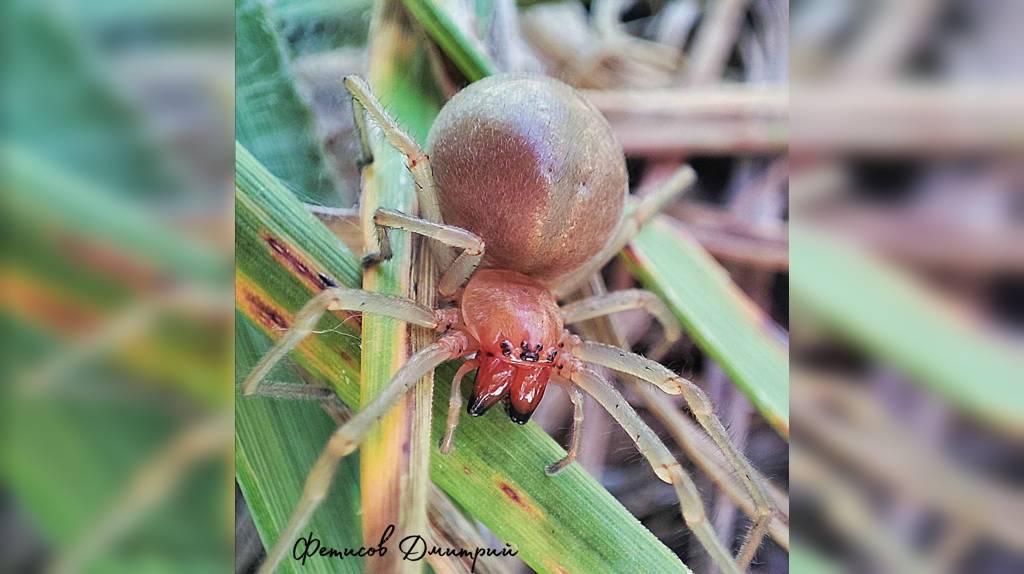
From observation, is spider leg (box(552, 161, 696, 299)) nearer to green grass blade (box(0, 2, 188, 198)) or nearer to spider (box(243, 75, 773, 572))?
spider (box(243, 75, 773, 572))

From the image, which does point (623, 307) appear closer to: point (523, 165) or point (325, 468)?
point (523, 165)

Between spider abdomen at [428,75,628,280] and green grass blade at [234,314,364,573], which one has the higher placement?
spider abdomen at [428,75,628,280]

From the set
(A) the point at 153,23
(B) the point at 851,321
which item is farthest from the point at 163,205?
(B) the point at 851,321

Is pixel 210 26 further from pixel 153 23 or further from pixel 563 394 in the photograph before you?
pixel 563 394

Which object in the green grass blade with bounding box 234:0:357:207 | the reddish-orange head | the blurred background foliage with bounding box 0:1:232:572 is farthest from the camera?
the reddish-orange head

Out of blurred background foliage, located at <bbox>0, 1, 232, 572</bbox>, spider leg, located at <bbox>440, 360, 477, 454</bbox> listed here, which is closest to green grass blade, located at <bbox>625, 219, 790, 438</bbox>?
spider leg, located at <bbox>440, 360, 477, 454</bbox>

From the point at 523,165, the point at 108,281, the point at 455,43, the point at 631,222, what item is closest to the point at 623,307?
the point at 631,222

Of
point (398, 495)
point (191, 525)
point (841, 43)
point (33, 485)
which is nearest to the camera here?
point (33, 485)
